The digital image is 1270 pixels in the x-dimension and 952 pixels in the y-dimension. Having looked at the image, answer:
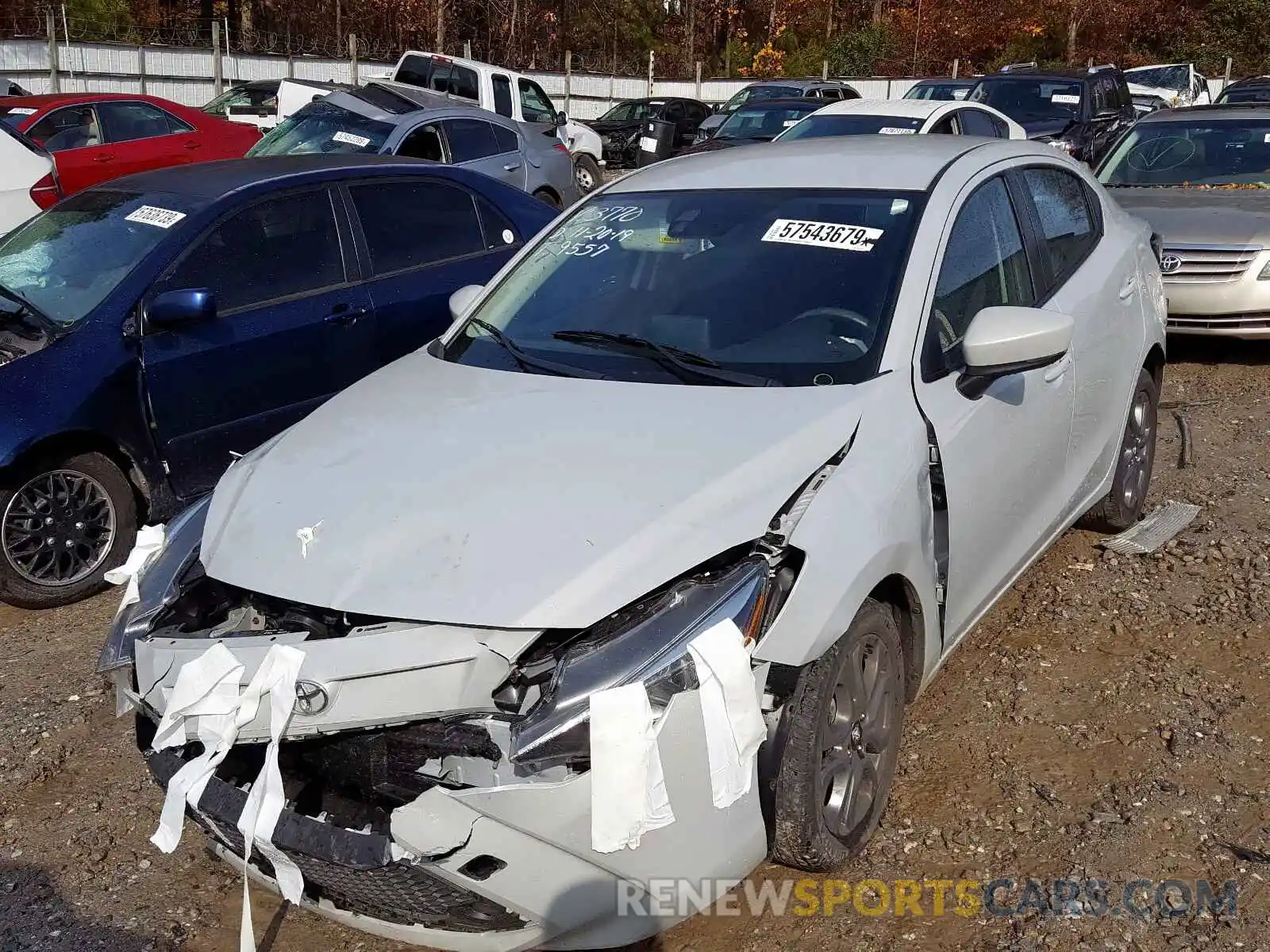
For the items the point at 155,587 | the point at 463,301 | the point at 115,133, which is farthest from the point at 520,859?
the point at 115,133

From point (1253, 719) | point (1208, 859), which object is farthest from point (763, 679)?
point (1253, 719)

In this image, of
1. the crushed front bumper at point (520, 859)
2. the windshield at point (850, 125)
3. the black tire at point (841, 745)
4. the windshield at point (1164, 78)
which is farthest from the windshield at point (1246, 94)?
the crushed front bumper at point (520, 859)

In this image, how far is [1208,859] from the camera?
3125 mm

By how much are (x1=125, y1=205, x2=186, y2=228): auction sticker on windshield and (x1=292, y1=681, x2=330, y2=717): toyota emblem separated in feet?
11.8

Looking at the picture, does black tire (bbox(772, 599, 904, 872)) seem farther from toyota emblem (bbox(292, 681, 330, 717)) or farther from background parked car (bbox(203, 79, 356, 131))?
background parked car (bbox(203, 79, 356, 131))

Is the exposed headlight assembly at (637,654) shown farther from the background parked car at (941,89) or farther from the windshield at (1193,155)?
the background parked car at (941,89)

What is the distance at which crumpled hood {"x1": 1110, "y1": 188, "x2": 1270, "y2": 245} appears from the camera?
7.87 meters

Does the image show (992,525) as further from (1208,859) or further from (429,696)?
(429,696)

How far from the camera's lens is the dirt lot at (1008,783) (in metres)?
2.98

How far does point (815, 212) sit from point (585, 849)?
2146mm

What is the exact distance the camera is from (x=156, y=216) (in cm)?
553

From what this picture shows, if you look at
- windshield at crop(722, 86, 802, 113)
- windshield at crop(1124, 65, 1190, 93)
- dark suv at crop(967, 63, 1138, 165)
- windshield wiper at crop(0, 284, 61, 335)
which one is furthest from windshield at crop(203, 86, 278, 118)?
windshield at crop(1124, 65, 1190, 93)

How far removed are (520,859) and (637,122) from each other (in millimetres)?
22024

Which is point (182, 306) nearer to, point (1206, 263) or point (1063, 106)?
point (1206, 263)
